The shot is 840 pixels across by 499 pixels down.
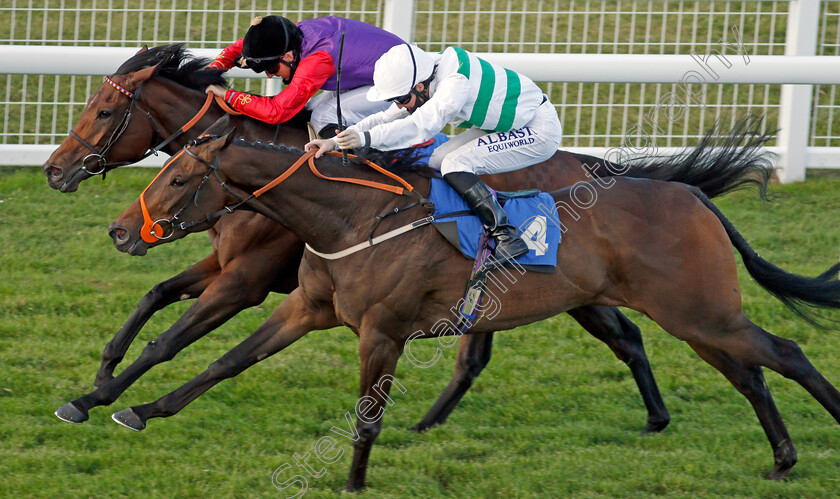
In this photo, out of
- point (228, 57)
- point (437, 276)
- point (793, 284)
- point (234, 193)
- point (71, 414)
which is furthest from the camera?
point (228, 57)

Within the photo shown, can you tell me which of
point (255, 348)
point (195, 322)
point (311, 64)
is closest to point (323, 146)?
point (311, 64)

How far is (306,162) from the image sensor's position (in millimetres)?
3914

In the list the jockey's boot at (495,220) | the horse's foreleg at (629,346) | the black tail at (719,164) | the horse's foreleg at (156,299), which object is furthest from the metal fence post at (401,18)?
the jockey's boot at (495,220)

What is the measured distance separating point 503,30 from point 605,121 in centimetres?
105

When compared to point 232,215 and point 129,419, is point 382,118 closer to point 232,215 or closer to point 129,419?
point 232,215

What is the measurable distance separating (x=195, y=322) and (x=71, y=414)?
2.14 ft

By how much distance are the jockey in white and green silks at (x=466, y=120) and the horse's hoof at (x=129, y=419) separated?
1.35 meters

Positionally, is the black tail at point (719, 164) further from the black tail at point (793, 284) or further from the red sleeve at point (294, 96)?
the red sleeve at point (294, 96)

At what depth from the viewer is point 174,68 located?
4.80 metres

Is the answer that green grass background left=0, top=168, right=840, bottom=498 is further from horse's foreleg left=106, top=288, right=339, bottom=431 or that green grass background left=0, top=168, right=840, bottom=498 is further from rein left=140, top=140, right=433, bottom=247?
rein left=140, top=140, right=433, bottom=247

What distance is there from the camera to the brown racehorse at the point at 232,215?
4.49 meters

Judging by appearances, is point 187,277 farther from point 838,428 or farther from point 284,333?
point 838,428

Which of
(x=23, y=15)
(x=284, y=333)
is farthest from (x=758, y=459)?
(x=23, y=15)

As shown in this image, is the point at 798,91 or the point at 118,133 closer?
the point at 118,133
